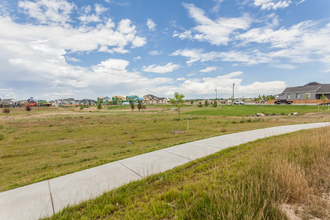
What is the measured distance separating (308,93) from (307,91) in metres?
2.32

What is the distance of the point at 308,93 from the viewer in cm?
5347

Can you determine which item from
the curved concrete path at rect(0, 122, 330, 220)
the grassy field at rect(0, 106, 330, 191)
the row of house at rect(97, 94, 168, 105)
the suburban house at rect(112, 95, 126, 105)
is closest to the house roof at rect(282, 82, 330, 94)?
the grassy field at rect(0, 106, 330, 191)

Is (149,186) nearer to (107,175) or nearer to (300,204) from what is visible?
(107,175)

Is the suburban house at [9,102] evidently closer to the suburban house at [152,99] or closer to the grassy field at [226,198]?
the suburban house at [152,99]

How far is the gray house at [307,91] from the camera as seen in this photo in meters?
53.0

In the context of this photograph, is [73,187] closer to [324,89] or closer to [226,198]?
[226,198]

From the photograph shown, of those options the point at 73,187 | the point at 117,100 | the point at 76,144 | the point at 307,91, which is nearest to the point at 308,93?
the point at 307,91

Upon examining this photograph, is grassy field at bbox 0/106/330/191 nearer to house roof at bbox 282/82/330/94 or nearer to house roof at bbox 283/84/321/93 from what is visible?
house roof at bbox 282/82/330/94

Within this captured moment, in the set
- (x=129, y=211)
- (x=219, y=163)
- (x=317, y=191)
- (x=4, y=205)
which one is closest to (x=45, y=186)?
(x=4, y=205)

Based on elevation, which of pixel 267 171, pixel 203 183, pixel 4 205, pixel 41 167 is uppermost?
pixel 267 171

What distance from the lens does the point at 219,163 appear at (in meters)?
5.07

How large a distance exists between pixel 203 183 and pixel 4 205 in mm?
4566

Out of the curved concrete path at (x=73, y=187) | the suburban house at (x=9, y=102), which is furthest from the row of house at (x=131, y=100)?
the curved concrete path at (x=73, y=187)

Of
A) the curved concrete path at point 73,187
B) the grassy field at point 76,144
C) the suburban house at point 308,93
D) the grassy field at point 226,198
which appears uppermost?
the suburban house at point 308,93
